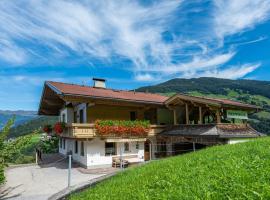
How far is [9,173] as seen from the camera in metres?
22.4

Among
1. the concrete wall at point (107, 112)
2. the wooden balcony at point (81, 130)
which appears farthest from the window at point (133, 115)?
the wooden balcony at point (81, 130)

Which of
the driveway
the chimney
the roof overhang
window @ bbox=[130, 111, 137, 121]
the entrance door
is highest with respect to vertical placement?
the chimney

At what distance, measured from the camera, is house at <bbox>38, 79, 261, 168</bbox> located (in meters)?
21.9

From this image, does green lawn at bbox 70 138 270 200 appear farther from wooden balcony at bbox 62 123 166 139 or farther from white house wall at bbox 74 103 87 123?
white house wall at bbox 74 103 87 123

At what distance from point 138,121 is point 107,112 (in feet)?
10.0

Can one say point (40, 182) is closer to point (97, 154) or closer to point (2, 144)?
point (2, 144)

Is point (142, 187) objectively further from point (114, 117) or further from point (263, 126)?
point (263, 126)

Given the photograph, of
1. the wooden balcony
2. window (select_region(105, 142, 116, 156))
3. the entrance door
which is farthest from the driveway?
the entrance door

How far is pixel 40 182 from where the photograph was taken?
17828mm

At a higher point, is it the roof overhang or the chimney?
the chimney

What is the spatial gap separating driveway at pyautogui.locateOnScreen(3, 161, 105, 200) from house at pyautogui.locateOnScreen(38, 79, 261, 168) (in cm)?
277

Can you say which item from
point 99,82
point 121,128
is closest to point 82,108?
point 99,82

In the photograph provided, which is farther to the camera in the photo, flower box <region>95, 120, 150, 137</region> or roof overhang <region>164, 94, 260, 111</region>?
roof overhang <region>164, 94, 260, 111</region>

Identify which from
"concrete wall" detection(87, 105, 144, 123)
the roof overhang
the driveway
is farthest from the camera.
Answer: "concrete wall" detection(87, 105, 144, 123)
